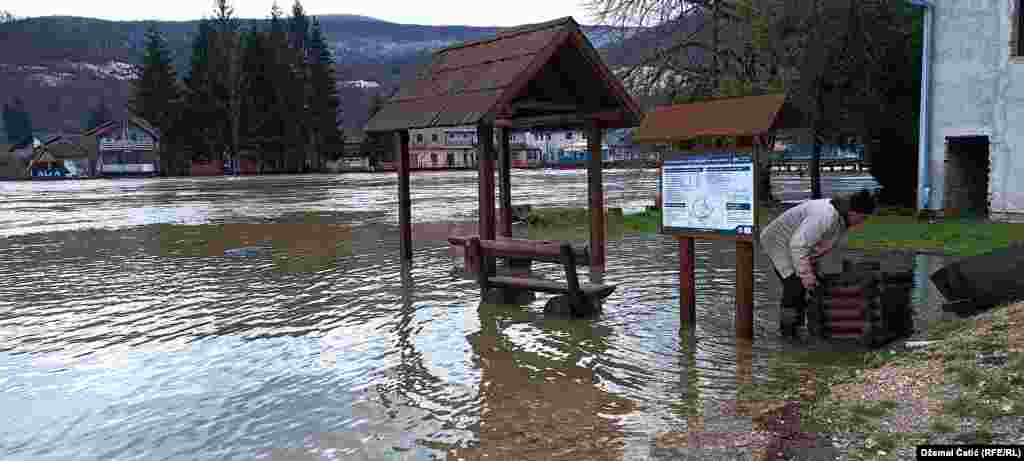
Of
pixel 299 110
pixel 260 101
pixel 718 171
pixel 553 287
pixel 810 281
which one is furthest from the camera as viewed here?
pixel 299 110

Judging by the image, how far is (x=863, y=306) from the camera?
7.73 m

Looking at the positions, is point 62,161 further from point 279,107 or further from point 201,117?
point 279,107

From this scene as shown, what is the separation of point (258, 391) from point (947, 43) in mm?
17898

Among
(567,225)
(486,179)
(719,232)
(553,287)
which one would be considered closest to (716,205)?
(719,232)

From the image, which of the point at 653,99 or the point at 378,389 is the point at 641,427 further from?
the point at 653,99

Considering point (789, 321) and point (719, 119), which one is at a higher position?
point (719, 119)

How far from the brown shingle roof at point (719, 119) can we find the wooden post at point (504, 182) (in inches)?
180

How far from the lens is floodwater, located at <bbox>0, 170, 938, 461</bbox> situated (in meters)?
5.96

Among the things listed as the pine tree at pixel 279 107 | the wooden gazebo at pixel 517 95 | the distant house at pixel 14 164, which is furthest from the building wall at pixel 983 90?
the distant house at pixel 14 164

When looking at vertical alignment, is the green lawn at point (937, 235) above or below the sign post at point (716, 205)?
below

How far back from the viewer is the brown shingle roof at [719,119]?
7.49 m

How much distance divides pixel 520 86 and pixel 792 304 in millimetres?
4383

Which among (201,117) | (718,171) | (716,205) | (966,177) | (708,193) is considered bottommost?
(966,177)

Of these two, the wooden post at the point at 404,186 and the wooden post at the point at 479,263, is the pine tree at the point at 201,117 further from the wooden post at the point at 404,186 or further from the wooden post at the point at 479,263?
the wooden post at the point at 479,263
